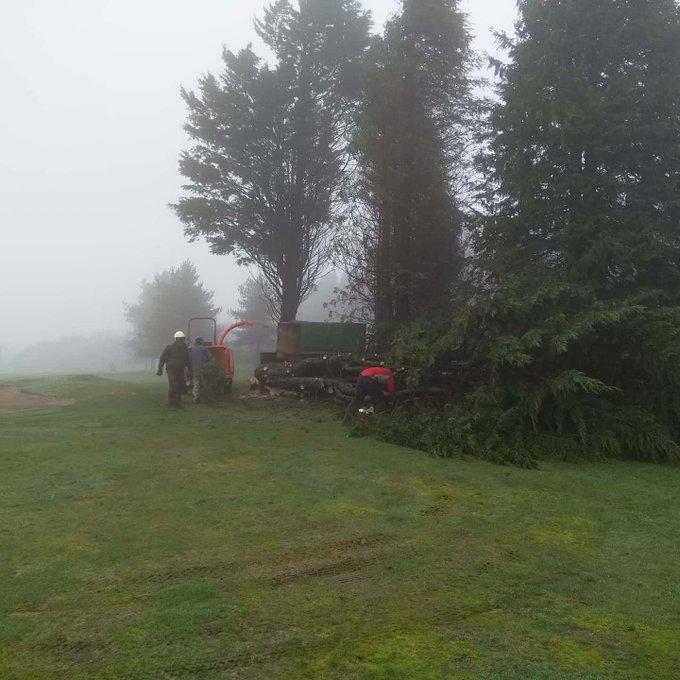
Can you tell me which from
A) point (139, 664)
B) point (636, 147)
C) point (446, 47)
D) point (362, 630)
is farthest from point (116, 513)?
point (446, 47)

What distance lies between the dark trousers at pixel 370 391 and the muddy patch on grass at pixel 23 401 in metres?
7.20

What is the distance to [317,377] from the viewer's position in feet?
45.8

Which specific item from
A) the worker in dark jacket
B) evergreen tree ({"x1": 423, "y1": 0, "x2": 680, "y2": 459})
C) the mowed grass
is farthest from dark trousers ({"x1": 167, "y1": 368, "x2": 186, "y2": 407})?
evergreen tree ({"x1": 423, "y1": 0, "x2": 680, "y2": 459})

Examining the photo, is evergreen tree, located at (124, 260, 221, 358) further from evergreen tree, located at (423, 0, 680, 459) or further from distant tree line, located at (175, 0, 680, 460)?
evergreen tree, located at (423, 0, 680, 459)

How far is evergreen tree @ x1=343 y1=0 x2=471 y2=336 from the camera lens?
15.1m

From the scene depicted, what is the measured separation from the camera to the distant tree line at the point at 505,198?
8.63 metres

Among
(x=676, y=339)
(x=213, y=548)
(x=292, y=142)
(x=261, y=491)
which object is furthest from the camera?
(x=292, y=142)

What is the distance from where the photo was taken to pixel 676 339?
26.2 feet

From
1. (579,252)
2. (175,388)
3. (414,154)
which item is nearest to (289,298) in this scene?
(414,154)

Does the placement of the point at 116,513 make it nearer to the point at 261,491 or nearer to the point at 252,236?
the point at 261,491

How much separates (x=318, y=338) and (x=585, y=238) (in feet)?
26.5

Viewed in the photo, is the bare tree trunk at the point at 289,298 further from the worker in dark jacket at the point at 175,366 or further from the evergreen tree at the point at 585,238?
the evergreen tree at the point at 585,238

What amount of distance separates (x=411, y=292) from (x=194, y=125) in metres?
10.7

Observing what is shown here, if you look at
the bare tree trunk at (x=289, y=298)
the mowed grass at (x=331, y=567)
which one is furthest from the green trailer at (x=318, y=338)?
the mowed grass at (x=331, y=567)
